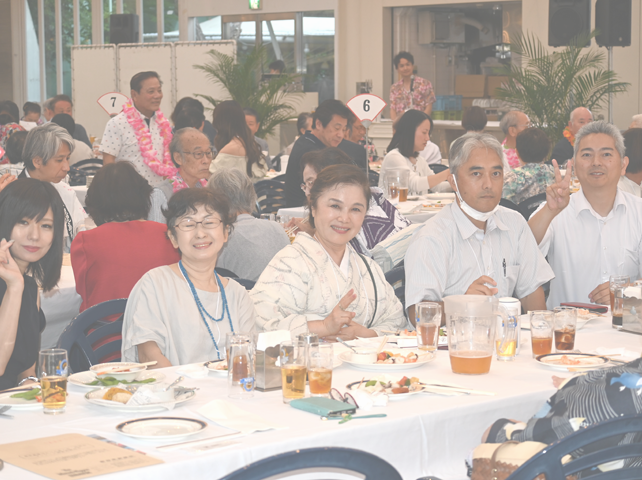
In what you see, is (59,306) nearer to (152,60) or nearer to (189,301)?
(189,301)

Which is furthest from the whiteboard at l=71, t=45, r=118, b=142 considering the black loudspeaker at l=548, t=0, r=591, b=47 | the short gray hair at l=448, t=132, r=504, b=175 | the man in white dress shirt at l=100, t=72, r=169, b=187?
the short gray hair at l=448, t=132, r=504, b=175

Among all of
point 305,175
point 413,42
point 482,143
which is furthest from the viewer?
point 413,42

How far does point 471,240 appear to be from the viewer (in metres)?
3.32

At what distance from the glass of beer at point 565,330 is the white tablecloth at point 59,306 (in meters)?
2.27

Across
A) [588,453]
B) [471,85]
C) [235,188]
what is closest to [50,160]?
[235,188]

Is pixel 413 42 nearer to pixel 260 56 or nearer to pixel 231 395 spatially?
pixel 260 56

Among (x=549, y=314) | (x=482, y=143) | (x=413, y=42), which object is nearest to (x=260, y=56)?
(x=413, y=42)

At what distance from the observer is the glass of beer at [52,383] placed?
1.91m

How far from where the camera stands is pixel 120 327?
2.81 m

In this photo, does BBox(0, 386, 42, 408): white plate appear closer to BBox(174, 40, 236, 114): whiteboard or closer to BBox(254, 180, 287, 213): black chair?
BBox(254, 180, 287, 213): black chair

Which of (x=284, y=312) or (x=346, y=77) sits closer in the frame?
(x=284, y=312)

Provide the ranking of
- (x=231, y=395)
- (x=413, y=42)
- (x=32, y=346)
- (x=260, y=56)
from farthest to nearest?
1. (x=413, y=42)
2. (x=260, y=56)
3. (x=32, y=346)
4. (x=231, y=395)

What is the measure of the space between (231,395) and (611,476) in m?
0.92

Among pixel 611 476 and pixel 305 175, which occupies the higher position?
pixel 305 175
